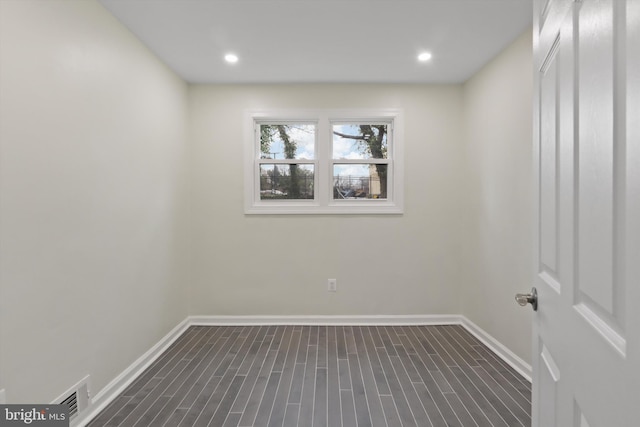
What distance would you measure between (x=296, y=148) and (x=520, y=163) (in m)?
2.13

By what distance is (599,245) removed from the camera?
621 millimetres

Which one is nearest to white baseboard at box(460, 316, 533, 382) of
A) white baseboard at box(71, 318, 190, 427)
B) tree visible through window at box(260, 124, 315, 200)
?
tree visible through window at box(260, 124, 315, 200)

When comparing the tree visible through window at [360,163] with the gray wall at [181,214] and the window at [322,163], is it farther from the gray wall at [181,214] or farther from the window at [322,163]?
the gray wall at [181,214]

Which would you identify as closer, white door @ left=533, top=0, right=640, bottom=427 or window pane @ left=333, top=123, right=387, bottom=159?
white door @ left=533, top=0, right=640, bottom=427

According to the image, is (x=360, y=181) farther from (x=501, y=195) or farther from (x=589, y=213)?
(x=589, y=213)

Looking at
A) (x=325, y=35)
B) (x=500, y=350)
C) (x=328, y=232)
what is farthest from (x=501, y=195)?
(x=325, y=35)

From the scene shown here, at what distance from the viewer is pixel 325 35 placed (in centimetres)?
247

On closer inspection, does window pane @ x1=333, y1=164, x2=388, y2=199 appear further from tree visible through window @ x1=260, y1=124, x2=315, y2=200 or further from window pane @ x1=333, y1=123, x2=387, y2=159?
tree visible through window @ x1=260, y1=124, x2=315, y2=200

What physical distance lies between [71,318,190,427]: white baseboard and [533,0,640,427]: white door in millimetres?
2338

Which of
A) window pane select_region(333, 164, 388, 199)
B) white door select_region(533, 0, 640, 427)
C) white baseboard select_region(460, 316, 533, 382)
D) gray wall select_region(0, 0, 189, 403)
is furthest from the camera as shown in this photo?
window pane select_region(333, 164, 388, 199)

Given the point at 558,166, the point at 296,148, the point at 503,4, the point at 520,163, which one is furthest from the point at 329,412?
the point at 503,4

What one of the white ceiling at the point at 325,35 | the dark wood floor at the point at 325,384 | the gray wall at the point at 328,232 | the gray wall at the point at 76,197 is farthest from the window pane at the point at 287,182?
the dark wood floor at the point at 325,384

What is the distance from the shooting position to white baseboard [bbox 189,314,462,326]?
3424 mm

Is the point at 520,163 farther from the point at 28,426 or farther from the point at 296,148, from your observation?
the point at 28,426
